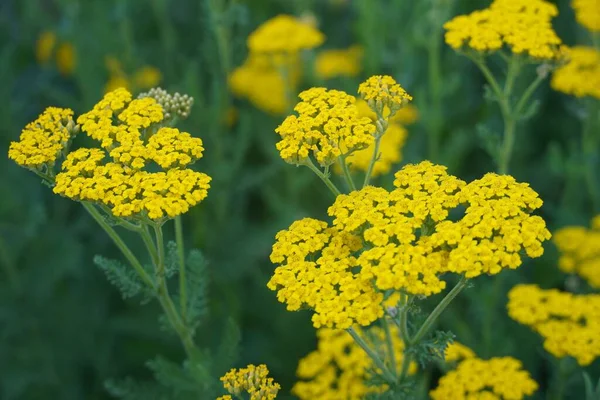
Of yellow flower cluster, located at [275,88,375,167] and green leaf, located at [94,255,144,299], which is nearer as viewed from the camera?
yellow flower cluster, located at [275,88,375,167]

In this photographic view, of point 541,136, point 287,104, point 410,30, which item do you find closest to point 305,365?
point 287,104

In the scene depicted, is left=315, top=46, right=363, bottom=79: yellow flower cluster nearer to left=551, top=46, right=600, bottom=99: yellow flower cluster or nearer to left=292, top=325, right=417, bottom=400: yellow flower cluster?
left=551, top=46, right=600, bottom=99: yellow flower cluster

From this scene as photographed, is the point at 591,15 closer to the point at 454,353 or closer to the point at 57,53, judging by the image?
the point at 454,353

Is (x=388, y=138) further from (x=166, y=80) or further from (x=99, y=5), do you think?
(x=99, y=5)

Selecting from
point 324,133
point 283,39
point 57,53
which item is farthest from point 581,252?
point 57,53

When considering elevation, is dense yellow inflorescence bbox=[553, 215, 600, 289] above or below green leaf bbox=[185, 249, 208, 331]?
below

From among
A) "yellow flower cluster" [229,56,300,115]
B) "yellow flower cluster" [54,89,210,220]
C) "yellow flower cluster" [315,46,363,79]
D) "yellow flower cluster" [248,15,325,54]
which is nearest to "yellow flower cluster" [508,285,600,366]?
"yellow flower cluster" [54,89,210,220]

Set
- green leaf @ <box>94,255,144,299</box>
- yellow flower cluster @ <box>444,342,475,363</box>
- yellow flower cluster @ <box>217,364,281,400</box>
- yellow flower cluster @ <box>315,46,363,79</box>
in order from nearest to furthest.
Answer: yellow flower cluster @ <box>217,364,281,400</box>
green leaf @ <box>94,255,144,299</box>
yellow flower cluster @ <box>444,342,475,363</box>
yellow flower cluster @ <box>315,46,363,79</box>
